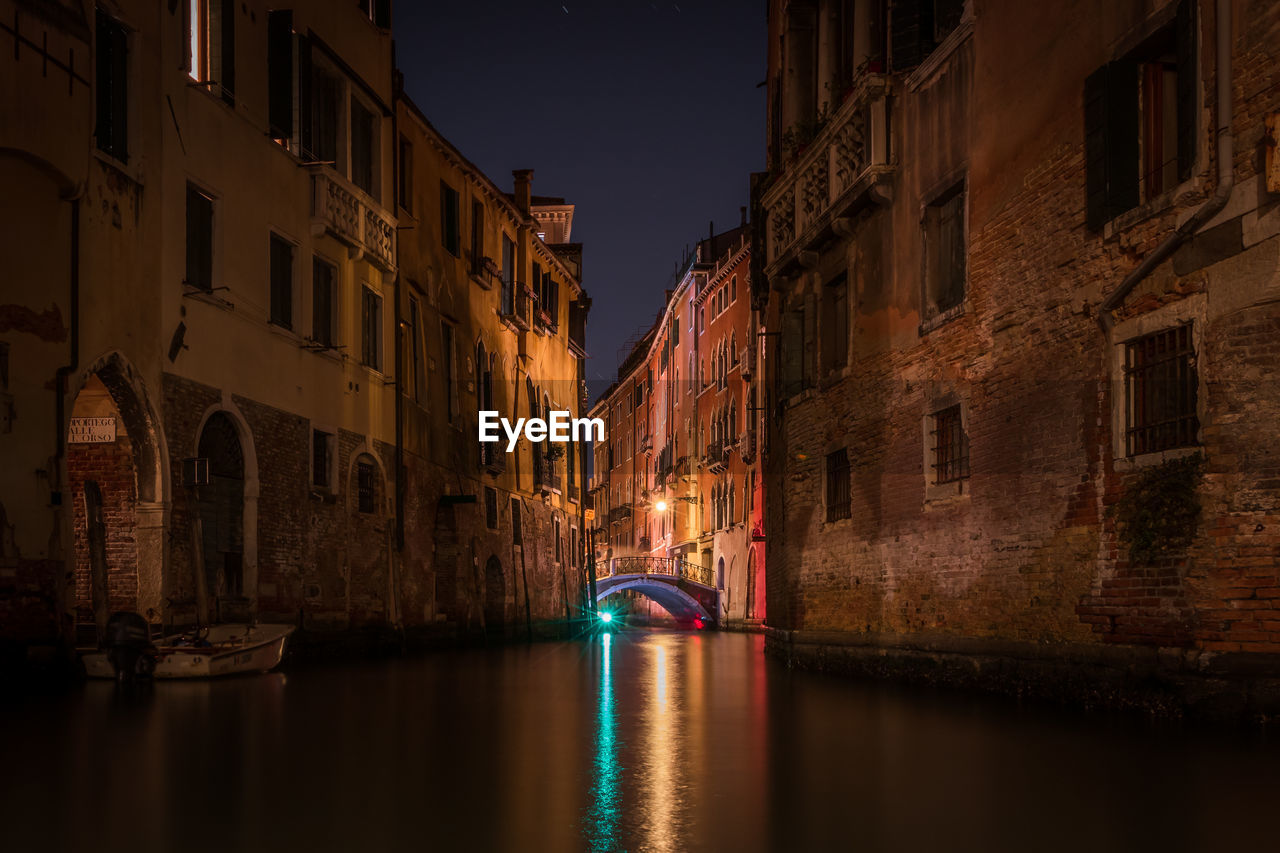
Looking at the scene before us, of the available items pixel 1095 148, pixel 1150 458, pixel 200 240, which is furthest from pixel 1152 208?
pixel 200 240

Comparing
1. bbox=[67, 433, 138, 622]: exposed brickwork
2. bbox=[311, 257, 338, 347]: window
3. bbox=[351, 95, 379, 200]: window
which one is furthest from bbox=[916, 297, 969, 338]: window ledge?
bbox=[351, 95, 379, 200]: window

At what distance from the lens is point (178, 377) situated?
16031 millimetres

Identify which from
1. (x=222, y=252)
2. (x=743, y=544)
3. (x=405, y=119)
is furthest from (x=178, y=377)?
(x=743, y=544)

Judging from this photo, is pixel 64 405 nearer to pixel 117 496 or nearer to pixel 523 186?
pixel 117 496

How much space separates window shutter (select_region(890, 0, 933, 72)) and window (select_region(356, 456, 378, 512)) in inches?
444

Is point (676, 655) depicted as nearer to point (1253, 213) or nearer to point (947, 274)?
point (947, 274)

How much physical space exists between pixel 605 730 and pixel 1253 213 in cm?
534

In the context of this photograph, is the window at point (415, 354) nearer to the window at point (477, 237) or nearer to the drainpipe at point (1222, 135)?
the window at point (477, 237)

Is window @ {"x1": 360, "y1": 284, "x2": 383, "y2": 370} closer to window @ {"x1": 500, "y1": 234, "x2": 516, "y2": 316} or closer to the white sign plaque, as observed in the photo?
the white sign plaque

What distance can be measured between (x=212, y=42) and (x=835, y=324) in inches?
346

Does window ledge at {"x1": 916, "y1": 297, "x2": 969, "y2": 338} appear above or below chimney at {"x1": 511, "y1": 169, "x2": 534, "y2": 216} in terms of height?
below

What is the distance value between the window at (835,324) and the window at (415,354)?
383 inches

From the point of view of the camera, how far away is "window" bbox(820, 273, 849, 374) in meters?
17.2

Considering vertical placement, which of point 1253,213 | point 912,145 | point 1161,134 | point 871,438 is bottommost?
point 871,438
